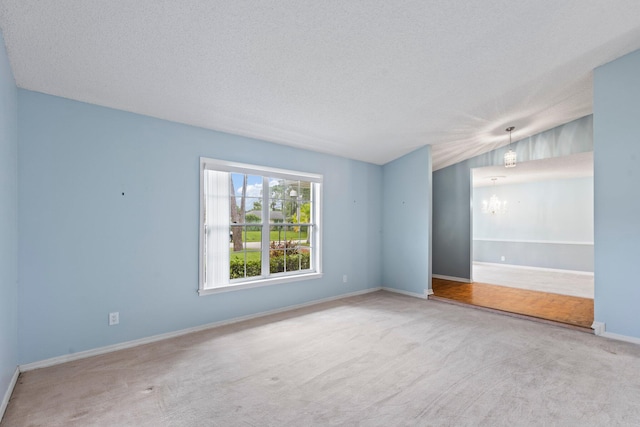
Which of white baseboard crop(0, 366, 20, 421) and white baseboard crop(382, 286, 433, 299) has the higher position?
white baseboard crop(0, 366, 20, 421)

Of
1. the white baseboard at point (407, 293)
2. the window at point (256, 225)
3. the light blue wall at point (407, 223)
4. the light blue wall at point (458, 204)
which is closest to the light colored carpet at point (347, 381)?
the window at point (256, 225)

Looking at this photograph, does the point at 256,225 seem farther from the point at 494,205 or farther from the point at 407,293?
the point at 494,205

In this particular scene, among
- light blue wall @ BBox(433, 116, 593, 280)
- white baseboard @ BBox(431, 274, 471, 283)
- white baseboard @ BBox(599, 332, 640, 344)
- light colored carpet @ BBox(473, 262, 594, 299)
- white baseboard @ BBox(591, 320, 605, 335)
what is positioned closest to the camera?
white baseboard @ BBox(599, 332, 640, 344)

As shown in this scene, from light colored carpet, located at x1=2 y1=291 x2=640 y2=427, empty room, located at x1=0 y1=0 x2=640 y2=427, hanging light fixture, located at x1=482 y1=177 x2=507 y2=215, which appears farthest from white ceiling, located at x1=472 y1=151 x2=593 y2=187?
light colored carpet, located at x1=2 y1=291 x2=640 y2=427

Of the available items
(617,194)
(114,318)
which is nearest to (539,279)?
(617,194)

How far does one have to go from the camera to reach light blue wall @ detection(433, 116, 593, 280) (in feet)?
18.9

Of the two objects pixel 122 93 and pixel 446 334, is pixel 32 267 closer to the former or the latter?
pixel 122 93

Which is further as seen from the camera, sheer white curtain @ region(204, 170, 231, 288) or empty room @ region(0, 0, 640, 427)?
sheer white curtain @ region(204, 170, 231, 288)

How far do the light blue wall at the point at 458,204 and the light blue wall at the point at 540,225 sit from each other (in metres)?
3.22

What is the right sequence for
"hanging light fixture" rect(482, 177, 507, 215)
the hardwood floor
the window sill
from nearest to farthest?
the window sill, the hardwood floor, "hanging light fixture" rect(482, 177, 507, 215)

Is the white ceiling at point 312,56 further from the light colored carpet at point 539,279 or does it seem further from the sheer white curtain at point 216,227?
the light colored carpet at point 539,279

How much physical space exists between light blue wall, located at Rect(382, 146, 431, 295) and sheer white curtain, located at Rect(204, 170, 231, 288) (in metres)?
3.28

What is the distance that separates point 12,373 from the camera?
2.43 metres

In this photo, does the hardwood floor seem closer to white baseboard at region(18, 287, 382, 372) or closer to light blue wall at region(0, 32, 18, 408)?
white baseboard at region(18, 287, 382, 372)
